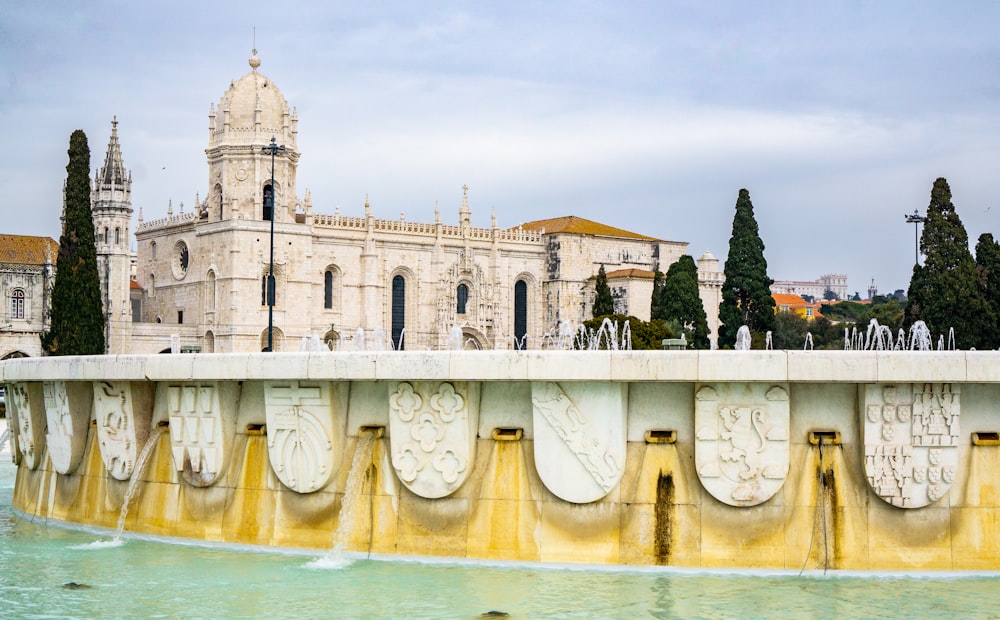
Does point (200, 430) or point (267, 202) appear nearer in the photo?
point (200, 430)

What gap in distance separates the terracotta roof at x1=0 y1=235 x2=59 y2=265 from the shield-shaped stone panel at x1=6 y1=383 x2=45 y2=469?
54333 millimetres

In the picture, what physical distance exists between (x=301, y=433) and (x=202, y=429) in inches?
47.2

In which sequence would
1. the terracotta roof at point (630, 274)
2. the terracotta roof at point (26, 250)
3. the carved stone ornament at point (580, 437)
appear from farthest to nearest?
the terracotta roof at point (630, 274), the terracotta roof at point (26, 250), the carved stone ornament at point (580, 437)

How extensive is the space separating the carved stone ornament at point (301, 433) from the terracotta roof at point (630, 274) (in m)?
65.5

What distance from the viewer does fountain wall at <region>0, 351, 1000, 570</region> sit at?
34.3 ft

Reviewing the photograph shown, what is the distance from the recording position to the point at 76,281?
49.2 metres

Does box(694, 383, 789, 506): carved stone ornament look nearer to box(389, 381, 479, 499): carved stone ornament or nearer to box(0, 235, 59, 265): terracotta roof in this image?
box(389, 381, 479, 499): carved stone ornament

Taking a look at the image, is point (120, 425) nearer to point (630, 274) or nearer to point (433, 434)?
point (433, 434)

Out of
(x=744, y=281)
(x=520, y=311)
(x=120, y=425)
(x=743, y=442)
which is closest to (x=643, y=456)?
(x=743, y=442)

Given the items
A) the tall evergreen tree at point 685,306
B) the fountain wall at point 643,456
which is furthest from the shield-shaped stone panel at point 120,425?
the tall evergreen tree at point 685,306

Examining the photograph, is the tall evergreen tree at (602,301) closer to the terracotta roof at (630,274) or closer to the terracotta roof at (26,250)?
the terracotta roof at (630,274)

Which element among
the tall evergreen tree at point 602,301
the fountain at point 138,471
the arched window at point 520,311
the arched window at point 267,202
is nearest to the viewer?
the fountain at point 138,471

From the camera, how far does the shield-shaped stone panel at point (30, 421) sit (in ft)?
48.2

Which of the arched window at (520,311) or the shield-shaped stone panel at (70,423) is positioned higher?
the arched window at (520,311)
